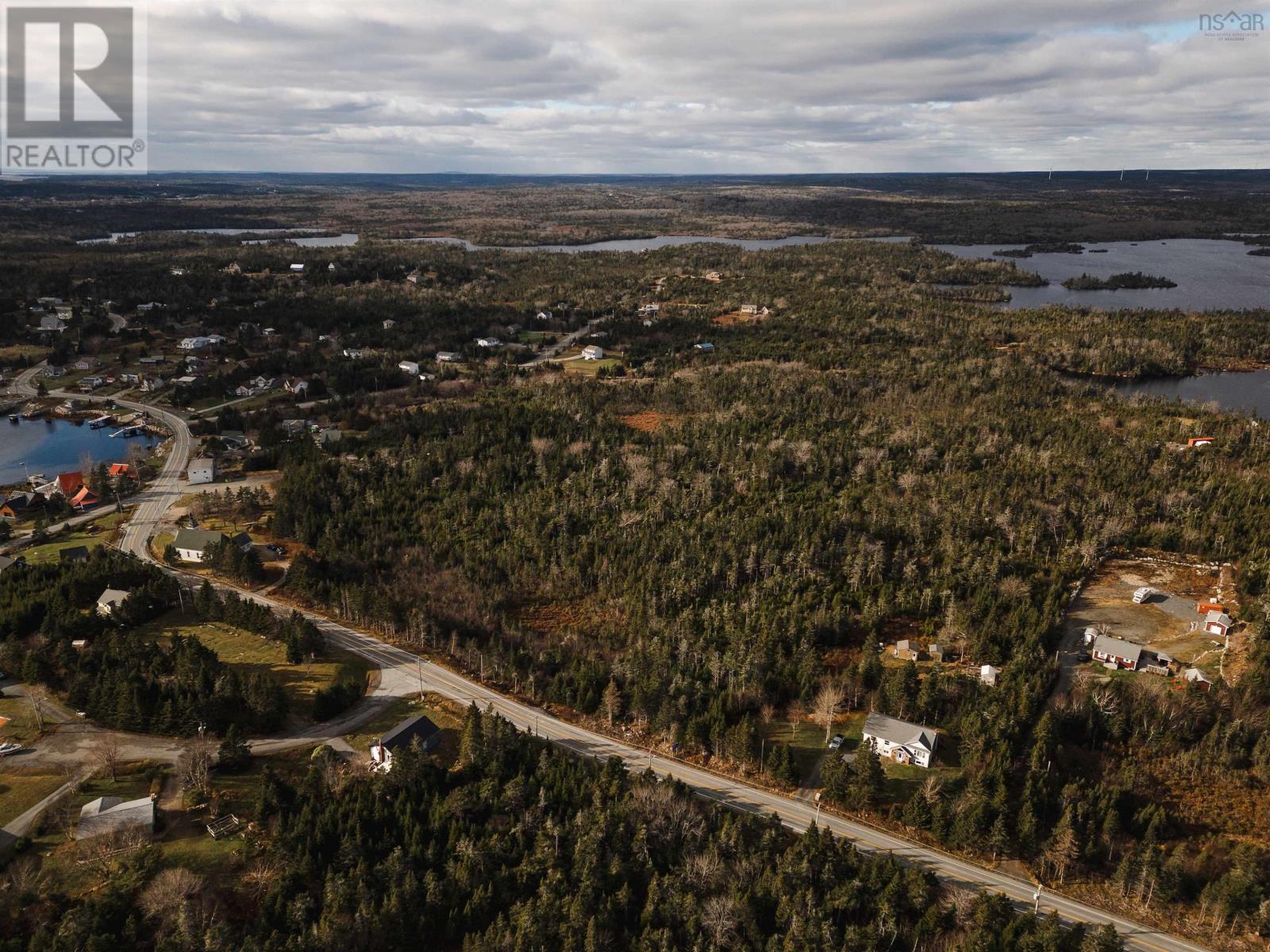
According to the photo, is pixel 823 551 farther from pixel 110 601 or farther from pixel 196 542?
pixel 110 601

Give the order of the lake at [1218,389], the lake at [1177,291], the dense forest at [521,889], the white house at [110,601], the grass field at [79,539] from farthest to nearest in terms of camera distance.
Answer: the lake at [1177,291] → the lake at [1218,389] → the grass field at [79,539] → the white house at [110,601] → the dense forest at [521,889]

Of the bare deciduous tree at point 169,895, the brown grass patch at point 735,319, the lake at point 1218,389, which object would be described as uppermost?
the brown grass patch at point 735,319

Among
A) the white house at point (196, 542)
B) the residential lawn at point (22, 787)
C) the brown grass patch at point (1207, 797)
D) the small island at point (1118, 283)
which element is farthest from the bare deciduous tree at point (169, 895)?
the small island at point (1118, 283)

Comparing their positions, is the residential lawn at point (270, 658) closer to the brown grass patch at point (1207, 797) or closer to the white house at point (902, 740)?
the white house at point (902, 740)

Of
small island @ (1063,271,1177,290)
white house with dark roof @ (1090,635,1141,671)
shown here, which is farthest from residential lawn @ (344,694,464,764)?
small island @ (1063,271,1177,290)

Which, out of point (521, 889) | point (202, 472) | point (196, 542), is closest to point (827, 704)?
point (521, 889)

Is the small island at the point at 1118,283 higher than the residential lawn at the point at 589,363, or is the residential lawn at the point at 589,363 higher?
the small island at the point at 1118,283
